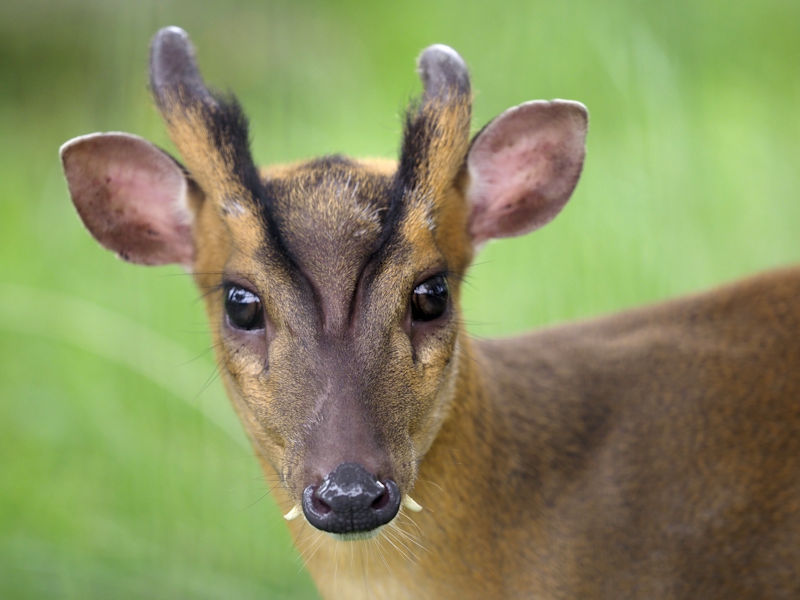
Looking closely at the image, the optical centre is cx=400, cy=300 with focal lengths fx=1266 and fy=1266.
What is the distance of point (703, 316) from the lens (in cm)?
437

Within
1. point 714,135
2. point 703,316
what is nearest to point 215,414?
point 703,316

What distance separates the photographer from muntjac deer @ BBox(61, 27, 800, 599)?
3.27 m

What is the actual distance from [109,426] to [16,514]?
0.68 metres

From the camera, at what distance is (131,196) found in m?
3.97

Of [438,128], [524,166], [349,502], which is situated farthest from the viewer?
[524,166]

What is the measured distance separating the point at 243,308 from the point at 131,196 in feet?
2.50

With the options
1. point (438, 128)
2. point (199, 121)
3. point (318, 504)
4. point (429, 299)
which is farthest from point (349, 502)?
point (199, 121)

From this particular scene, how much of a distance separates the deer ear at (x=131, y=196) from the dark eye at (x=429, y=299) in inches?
36.1

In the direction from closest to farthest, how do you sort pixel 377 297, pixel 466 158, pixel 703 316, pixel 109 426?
pixel 377 297 → pixel 466 158 → pixel 703 316 → pixel 109 426

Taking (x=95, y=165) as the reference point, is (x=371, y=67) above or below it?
above

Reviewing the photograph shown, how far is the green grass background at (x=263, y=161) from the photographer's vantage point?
5.48 meters

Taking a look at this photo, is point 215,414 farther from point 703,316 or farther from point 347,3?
point 347,3

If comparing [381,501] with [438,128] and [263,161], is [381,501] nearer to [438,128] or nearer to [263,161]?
[438,128]

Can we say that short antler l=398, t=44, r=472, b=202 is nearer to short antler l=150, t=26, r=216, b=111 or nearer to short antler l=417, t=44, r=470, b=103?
short antler l=417, t=44, r=470, b=103
